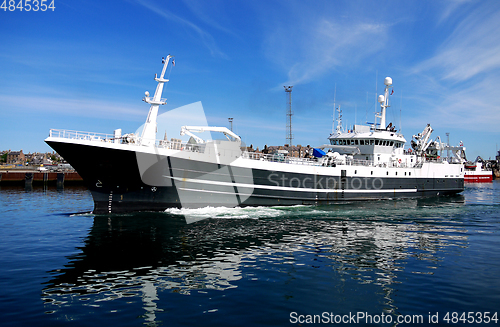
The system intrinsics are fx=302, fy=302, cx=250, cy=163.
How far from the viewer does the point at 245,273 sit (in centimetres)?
1033

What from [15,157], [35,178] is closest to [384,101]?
[35,178]

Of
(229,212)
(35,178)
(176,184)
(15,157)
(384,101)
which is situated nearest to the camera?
(176,184)

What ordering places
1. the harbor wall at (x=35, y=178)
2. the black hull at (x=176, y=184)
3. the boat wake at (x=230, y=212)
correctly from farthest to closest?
1. the harbor wall at (x=35, y=178)
2. the boat wake at (x=230, y=212)
3. the black hull at (x=176, y=184)

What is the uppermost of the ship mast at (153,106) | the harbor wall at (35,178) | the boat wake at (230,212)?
the ship mast at (153,106)

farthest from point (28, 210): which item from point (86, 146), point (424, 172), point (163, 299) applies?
point (424, 172)

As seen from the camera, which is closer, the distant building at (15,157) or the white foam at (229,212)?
the white foam at (229,212)

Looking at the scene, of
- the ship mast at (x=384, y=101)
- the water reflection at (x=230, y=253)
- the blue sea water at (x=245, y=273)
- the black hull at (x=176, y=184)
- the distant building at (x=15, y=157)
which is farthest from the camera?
the distant building at (x=15, y=157)

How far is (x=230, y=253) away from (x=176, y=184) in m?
9.90

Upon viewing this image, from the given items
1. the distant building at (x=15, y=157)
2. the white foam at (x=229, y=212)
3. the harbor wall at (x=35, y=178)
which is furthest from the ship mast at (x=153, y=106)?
the distant building at (x=15, y=157)

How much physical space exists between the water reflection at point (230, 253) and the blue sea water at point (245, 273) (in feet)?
0.20

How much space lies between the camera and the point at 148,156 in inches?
773

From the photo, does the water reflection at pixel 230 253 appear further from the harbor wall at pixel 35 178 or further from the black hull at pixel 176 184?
the harbor wall at pixel 35 178

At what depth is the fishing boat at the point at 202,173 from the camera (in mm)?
19438

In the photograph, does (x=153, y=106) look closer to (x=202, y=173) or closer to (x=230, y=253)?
(x=202, y=173)
